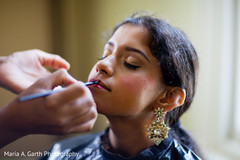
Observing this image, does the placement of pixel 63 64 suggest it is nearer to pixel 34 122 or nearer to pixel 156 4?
pixel 34 122

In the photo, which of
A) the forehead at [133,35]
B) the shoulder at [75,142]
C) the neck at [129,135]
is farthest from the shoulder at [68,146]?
the forehead at [133,35]

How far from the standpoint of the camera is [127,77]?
608mm

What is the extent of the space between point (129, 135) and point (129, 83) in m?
0.18

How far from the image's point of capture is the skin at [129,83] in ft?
1.96

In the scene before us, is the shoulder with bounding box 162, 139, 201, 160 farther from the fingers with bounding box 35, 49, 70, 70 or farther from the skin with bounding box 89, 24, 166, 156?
the fingers with bounding box 35, 49, 70, 70

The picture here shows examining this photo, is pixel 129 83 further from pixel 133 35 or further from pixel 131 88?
pixel 133 35

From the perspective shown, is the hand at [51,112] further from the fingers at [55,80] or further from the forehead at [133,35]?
the forehead at [133,35]

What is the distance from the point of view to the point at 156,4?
3.24 feet

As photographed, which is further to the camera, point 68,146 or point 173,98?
point 68,146

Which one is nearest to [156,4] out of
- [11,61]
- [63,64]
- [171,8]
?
[171,8]

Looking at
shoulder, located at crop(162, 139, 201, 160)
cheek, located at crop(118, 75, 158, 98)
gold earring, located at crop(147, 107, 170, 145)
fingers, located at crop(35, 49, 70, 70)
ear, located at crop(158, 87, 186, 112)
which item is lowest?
shoulder, located at crop(162, 139, 201, 160)

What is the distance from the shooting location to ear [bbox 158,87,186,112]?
671 millimetres

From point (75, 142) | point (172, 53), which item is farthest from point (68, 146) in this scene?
point (172, 53)

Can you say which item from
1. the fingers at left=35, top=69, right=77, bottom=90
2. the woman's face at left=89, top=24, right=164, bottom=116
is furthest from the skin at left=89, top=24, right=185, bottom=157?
the fingers at left=35, top=69, right=77, bottom=90
